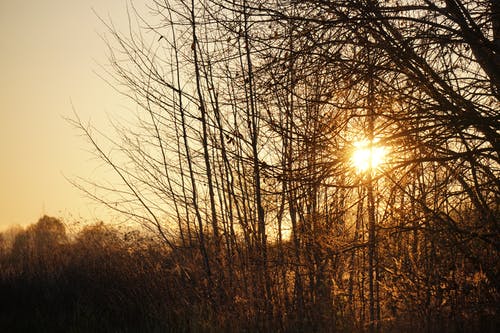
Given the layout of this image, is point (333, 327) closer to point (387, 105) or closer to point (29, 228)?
point (387, 105)

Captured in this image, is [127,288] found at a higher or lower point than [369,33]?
lower

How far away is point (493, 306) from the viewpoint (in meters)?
5.39

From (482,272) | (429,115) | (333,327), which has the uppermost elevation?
→ (429,115)

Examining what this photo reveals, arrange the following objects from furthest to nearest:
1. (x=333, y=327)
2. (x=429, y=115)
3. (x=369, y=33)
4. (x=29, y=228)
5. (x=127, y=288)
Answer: (x=29, y=228) < (x=127, y=288) < (x=333, y=327) < (x=369, y=33) < (x=429, y=115)

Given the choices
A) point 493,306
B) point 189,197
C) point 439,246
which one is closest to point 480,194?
point 439,246

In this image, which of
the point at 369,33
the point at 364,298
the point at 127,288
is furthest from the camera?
the point at 127,288

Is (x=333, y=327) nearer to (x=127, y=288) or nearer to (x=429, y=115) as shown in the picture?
(x=429, y=115)

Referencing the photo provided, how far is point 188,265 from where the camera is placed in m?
7.02

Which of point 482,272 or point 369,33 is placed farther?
point 482,272

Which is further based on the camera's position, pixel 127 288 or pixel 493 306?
pixel 127 288

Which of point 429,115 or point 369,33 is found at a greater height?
point 369,33

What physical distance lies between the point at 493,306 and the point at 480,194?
114 centimetres

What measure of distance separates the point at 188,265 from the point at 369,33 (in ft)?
12.3

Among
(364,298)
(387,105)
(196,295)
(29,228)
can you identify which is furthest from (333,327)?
(29,228)
